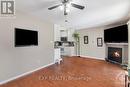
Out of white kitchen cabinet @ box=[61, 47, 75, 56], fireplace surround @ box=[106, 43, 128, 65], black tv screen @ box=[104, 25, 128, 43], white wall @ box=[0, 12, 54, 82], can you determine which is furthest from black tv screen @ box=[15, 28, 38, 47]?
white kitchen cabinet @ box=[61, 47, 75, 56]

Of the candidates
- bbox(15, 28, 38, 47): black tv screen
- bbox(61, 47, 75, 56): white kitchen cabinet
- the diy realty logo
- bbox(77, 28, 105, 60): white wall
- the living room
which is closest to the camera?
the diy realty logo

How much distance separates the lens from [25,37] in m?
4.37

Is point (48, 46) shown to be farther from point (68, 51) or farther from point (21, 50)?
point (68, 51)

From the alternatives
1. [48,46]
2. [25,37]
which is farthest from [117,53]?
[25,37]

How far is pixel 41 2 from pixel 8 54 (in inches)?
73.4

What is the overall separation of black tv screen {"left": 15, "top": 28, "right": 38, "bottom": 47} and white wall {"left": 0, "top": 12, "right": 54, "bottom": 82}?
0.14 m

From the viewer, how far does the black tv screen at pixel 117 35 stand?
213 inches

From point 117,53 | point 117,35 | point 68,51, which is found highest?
point 117,35

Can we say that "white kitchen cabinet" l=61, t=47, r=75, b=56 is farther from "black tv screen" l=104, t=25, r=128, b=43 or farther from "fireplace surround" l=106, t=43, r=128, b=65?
"black tv screen" l=104, t=25, r=128, b=43

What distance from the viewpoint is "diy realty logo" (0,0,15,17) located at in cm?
321

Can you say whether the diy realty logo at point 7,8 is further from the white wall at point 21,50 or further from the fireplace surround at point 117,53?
the fireplace surround at point 117,53

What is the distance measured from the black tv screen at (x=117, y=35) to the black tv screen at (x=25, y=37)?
3862 mm

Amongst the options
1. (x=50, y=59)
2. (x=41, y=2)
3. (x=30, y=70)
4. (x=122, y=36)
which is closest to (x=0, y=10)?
(x=41, y=2)

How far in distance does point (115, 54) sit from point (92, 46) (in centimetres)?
227
